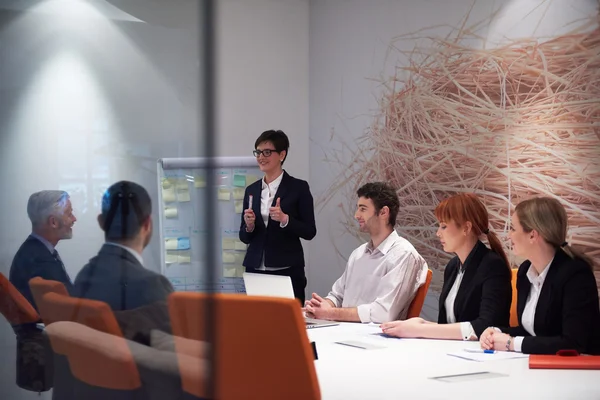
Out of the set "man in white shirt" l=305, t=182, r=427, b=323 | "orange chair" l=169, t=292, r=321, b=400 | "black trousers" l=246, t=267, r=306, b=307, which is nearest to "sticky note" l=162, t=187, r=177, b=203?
"orange chair" l=169, t=292, r=321, b=400

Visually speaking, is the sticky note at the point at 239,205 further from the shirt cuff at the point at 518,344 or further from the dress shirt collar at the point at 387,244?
the shirt cuff at the point at 518,344

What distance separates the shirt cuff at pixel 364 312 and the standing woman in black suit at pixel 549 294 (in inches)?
28.3

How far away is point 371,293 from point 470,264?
63cm

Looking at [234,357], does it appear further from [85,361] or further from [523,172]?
[523,172]

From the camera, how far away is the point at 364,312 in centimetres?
333

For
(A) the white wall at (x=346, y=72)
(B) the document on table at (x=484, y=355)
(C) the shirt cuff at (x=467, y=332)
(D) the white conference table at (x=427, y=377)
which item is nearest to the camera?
(D) the white conference table at (x=427, y=377)

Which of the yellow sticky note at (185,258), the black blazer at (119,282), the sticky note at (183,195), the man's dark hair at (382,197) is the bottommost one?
the man's dark hair at (382,197)

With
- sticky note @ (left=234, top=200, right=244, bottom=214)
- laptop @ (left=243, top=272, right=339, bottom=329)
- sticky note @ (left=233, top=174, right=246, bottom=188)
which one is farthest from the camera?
sticky note @ (left=233, top=174, right=246, bottom=188)

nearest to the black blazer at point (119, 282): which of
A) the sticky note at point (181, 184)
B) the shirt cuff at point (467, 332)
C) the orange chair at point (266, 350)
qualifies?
the sticky note at point (181, 184)

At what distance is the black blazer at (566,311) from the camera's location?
8.06 ft

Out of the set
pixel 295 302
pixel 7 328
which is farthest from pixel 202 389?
pixel 295 302

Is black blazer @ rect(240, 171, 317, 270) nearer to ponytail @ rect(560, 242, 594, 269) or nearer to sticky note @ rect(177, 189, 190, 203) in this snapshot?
ponytail @ rect(560, 242, 594, 269)

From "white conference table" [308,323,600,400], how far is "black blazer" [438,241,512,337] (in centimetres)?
19

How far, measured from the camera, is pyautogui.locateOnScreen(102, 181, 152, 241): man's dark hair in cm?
79
